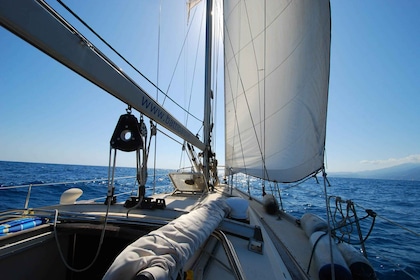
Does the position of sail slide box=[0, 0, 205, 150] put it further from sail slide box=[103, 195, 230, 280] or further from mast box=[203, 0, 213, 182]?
mast box=[203, 0, 213, 182]

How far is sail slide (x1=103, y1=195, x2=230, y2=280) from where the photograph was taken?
Answer: 851 millimetres

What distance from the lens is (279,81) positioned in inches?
174

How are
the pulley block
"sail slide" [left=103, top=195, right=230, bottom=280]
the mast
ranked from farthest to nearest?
the mast < the pulley block < "sail slide" [left=103, top=195, right=230, bottom=280]

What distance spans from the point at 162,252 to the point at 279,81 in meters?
4.18

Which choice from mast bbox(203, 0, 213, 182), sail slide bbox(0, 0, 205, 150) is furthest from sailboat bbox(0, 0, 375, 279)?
mast bbox(203, 0, 213, 182)

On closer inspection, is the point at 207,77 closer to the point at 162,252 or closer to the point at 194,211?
the point at 194,211

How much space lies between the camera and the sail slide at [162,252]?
85 centimetres

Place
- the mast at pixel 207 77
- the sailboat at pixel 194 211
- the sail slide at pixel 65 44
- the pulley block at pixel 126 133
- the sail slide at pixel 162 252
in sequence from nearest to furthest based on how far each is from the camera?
1. the sail slide at pixel 162 252
2. the sail slide at pixel 65 44
3. the sailboat at pixel 194 211
4. the pulley block at pixel 126 133
5. the mast at pixel 207 77

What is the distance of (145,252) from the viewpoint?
981 millimetres

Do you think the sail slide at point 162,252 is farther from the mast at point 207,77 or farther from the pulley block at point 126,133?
the mast at point 207,77

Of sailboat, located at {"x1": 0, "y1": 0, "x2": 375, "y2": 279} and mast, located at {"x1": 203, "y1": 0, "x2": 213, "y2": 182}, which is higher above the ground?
mast, located at {"x1": 203, "y1": 0, "x2": 213, "y2": 182}

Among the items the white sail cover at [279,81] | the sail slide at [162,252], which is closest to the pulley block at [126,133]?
the sail slide at [162,252]

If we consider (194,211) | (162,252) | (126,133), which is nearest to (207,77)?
(126,133)

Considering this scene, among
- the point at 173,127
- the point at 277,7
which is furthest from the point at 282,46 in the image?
the point at 173,127
